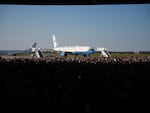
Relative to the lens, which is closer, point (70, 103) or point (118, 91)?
point (70, 103)

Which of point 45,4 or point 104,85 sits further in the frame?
point 45,4

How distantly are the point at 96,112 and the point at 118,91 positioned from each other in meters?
1.09

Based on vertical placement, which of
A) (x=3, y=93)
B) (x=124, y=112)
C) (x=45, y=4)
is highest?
(x=45, y=4)

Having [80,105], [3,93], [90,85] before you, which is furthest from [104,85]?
[3,93]

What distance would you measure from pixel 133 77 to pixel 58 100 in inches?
104

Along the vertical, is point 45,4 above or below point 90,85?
above

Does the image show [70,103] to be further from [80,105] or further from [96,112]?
[96,112]

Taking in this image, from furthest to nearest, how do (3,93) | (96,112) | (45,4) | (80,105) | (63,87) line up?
(45,4) → (63,87) → (3,93) → (80,105) → (96,112)

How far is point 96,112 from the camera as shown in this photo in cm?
292

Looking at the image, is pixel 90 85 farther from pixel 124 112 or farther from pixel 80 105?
pixel 124 112

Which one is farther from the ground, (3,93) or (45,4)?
(45,4)

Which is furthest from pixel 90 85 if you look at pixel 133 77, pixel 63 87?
pixel 133 77

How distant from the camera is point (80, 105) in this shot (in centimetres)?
321

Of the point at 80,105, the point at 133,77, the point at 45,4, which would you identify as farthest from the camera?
the point at 45,4
